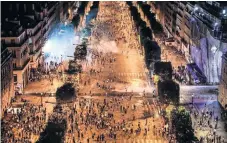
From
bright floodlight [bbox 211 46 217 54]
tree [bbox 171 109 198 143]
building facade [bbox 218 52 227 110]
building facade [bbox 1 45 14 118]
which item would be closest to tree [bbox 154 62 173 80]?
bright floodlight [bbox 211 46 217 54]

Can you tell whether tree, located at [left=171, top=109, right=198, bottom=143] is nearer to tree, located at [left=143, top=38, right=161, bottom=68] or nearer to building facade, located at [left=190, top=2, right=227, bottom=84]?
building facade, located at [left=190, top=2, right=227, bottom=84]

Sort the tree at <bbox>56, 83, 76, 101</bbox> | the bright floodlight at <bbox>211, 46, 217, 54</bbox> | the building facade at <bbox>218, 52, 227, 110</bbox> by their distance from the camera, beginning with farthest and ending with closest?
the bright floodlight at <bbox>211, 46, 217, 54</bbox>, the tree at <bbox>56, 83, 76, 101</bbox>, the building facade at <bbox>218, 52, 227, 110</bbox>

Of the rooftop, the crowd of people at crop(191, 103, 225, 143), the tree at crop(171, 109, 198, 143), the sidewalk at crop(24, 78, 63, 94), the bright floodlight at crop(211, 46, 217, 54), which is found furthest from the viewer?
the bright floodlight at crop(211, 46, 217, 54)

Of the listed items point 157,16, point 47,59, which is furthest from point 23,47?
point 157,16

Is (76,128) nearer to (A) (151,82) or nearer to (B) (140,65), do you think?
(A) (151,82)

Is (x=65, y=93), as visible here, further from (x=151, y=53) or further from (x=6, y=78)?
(x=151, y=53)

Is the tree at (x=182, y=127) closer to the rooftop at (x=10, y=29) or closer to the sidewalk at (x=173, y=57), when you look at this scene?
the rooftop at (x=10, y=29)
